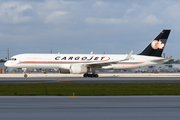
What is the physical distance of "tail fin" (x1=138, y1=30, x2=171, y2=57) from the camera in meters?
51.2

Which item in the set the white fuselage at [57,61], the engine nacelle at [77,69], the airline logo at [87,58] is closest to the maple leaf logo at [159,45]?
the white fuselage at [57,61]

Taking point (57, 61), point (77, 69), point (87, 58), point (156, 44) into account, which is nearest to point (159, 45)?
point (156, 44)

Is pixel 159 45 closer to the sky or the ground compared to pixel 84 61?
closer to the sky

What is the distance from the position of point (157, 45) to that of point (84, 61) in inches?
631

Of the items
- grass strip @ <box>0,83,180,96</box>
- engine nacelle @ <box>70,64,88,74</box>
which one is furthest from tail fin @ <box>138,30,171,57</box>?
grass strip @ <box>0,83,180,96</box>

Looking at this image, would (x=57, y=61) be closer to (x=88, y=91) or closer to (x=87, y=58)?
(x=87, y=58)

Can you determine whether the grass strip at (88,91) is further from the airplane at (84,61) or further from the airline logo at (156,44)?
the airline logo at (156,44)

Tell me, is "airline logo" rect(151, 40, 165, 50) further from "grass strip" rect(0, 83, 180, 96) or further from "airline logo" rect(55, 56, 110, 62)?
"grass strip" rect(0, 83, 180, 96)

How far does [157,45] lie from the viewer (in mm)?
51406

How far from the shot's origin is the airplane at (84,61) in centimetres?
4506
